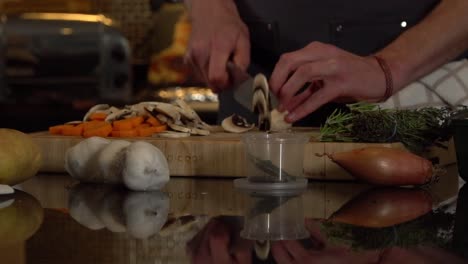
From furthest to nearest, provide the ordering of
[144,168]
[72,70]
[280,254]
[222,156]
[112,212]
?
[72,70], [222,156], [144,168], [112,212], [280,254]

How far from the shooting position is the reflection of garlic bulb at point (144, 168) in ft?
3.98

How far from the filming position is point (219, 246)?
0.86 meters

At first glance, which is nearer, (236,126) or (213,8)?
(236,126)

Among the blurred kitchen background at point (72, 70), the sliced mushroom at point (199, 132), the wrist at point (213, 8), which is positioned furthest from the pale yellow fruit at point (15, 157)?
the blurred kitchen background at point (72, 70)

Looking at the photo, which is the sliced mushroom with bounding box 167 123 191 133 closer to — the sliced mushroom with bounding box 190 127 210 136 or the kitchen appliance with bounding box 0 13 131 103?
the sliced mushroom with bounding box 190 127 210 136

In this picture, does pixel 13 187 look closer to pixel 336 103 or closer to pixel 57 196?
pixel 57 196

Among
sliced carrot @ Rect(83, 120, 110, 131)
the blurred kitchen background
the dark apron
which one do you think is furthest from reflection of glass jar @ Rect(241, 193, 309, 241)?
the blurred kitchen background

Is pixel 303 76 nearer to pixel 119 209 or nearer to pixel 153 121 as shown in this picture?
pixel 153 121

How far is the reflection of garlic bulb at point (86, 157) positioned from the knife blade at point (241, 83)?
1.55 feet

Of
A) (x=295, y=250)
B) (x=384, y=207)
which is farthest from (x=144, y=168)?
(x=295, y=250)

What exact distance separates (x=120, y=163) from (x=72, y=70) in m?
1.84

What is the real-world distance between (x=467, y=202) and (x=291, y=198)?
0.22m

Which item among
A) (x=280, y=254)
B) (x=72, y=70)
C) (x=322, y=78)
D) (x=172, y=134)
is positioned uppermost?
(x=72, y=70)

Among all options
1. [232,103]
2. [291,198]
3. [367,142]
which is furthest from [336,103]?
[291,198]
